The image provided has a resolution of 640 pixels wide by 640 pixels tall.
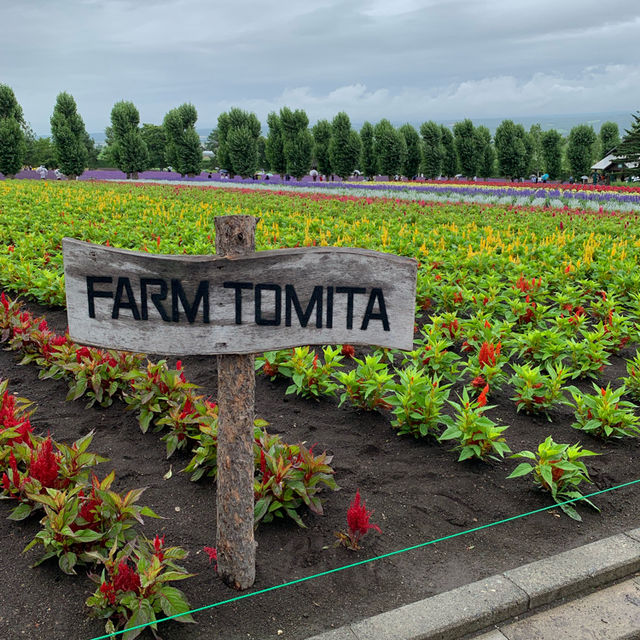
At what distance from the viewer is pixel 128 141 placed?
45594 millimetres

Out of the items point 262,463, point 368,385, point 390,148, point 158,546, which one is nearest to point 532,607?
point 262,463

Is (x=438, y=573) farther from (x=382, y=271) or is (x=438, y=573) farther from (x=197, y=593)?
(x=382, y=271)

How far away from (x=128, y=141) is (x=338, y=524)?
4771cm

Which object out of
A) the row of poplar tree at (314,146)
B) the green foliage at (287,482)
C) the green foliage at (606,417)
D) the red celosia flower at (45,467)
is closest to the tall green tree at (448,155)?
the row of poplar tree at (314,146)

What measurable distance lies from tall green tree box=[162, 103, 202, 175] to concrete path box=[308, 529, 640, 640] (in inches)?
1891

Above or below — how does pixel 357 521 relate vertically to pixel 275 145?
below

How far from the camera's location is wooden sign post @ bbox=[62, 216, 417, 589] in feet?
6.51

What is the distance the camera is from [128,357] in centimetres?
401

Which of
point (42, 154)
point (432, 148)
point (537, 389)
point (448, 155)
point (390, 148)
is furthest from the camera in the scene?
point (42, 154)

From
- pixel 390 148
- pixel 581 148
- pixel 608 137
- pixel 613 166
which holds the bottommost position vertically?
pixel 613 166

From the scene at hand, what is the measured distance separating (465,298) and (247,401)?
398 centimetres

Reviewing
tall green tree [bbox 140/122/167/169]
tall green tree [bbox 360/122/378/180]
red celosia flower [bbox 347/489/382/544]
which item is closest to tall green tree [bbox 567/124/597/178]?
tall green tree [bbox 360/122/378/180]

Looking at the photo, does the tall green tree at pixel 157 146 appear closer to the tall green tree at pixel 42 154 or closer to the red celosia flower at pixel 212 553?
the tall green tree at pixel 42 154

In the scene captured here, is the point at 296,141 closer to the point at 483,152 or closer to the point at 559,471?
the point at 483,152
